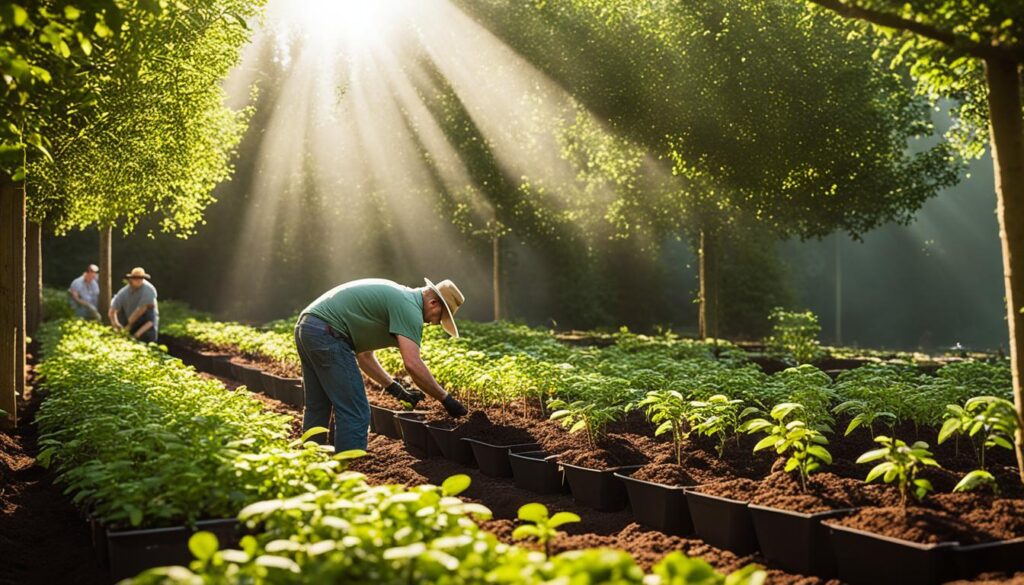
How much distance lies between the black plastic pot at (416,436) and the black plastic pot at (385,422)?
0.28 m

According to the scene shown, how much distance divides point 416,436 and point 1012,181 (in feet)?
19.9

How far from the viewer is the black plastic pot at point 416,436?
9633 mm

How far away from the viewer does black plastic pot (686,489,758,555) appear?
231 inches

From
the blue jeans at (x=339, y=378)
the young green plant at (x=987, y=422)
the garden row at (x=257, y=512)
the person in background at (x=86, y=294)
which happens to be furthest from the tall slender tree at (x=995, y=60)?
the person in background at (x=86, y=294)

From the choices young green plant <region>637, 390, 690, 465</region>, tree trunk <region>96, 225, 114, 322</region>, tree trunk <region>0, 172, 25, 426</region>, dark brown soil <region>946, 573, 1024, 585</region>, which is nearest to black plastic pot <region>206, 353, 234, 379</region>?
tree trunk <region>96, 225, 114, 322</region>

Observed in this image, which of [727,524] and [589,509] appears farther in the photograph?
[589,509]

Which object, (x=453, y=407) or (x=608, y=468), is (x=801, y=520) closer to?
(x=608, y=468)

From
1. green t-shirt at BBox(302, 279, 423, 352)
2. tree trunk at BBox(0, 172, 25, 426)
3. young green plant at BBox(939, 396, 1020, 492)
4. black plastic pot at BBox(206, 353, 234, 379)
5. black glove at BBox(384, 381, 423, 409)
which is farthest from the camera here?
black plastic pot at BBox(206, 353, 234, 379)

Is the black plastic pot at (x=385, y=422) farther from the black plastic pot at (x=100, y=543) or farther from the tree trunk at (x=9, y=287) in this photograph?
the black plastic pot at (x=100, y=543)

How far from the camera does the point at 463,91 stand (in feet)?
81.4

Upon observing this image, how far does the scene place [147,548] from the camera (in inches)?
188

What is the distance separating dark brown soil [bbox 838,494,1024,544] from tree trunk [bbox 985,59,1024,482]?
1.62ft

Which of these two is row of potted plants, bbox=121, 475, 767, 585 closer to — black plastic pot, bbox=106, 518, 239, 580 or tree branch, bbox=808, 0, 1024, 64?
black plastic pot, bbox=106, 518, 239, 580

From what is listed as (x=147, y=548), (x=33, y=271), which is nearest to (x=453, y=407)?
(x=147, y=548)
